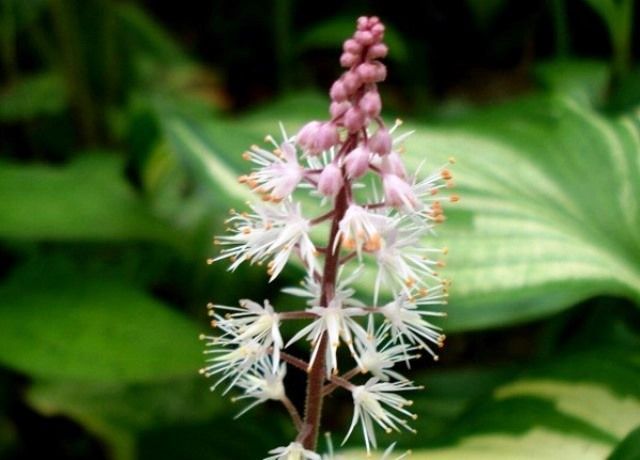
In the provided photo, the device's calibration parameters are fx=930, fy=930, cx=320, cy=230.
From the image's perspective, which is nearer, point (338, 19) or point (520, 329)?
point (520, 329)

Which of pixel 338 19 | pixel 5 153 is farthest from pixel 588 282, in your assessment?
pixel 5 153

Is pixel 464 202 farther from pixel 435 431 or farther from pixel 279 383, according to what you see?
pixel 279 383

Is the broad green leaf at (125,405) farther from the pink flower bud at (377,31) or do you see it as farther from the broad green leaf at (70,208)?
the pink flower bud at (377,31)

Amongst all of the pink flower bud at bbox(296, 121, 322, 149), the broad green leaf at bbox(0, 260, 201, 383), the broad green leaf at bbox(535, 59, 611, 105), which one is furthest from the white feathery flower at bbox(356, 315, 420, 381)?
the broad green leaf at bbox(535, 59, 611, 105)

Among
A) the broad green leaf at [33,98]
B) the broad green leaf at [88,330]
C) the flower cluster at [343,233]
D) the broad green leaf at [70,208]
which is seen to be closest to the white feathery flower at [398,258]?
the flower cluster at [343,233]

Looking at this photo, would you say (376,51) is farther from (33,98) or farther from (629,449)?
(33,98)

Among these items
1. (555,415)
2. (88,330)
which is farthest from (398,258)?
(88,330)

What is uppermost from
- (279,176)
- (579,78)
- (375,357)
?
(579,78)
